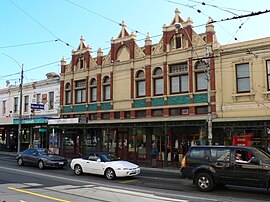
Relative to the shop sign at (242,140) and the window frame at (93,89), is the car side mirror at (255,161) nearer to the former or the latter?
the shop sign at (242,140)

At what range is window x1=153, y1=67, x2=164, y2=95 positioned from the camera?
84.5 ft

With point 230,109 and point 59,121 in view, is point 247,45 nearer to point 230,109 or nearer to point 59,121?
point 230,109

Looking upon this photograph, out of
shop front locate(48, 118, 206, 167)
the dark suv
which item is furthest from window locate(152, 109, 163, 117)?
the dark suv

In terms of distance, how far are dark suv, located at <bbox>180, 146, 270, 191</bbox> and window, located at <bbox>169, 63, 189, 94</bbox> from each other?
11.6 metres

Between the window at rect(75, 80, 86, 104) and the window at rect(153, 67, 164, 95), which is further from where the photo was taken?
the window at rect(75, 80, 86, 104)

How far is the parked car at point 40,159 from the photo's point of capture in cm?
2009

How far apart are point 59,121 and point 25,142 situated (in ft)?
37.8

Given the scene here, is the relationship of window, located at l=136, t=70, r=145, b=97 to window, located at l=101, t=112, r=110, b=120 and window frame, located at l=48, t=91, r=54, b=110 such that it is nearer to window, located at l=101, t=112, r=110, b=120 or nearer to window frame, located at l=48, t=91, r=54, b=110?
window, located at l=101, t=112, r=110, b=120

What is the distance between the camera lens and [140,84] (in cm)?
2730

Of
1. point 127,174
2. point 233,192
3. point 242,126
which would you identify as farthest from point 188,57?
point 233,192

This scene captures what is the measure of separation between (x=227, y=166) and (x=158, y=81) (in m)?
14.6

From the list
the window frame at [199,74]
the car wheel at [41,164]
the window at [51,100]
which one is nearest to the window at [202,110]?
the window frame at [199,74]

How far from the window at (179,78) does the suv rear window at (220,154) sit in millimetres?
11904

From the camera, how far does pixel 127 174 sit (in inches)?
619
